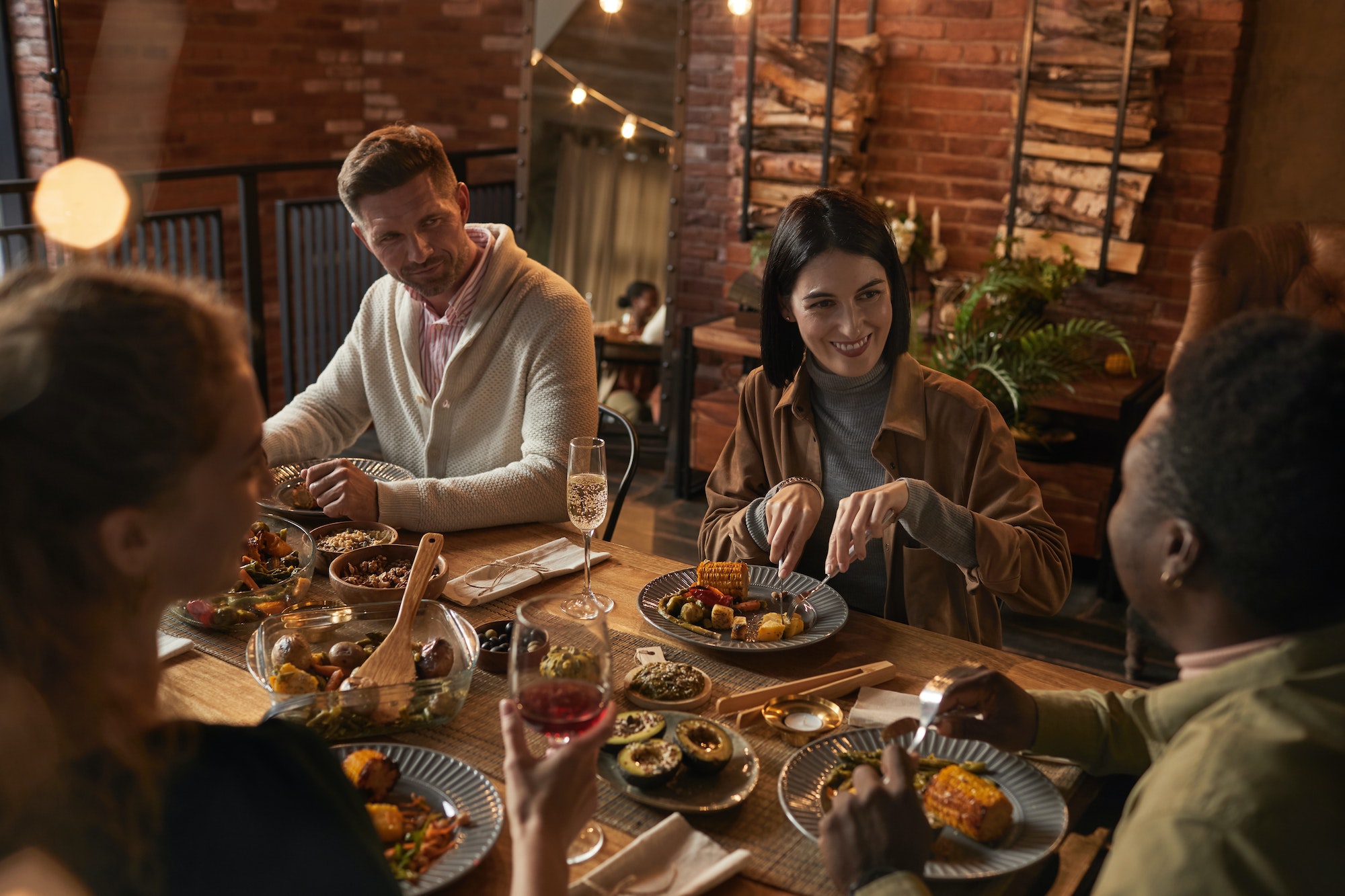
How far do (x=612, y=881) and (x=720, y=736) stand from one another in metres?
0.27

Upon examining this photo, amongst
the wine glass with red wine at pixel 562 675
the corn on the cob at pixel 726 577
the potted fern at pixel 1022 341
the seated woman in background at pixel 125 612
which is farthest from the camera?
the potted fern at pixel 1022 341

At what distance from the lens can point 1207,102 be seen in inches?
150

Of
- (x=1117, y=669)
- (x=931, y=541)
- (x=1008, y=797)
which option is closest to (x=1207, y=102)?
(x=1117, y=669)

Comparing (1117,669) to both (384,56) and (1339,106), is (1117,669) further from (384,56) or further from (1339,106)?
(384,56)

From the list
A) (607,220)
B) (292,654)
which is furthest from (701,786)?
(607,220)

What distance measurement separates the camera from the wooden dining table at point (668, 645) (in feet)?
4.29

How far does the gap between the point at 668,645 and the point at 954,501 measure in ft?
2.16

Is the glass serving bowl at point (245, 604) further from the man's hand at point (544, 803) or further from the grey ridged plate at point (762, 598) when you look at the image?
the man's hand at point (544, 803)

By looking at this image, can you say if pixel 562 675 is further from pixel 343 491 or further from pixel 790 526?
pixel 343 491

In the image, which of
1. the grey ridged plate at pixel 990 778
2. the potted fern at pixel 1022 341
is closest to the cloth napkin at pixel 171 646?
the grey ridged plate at pixel 990 778

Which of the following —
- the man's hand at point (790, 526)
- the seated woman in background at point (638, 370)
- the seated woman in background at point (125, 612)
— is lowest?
the seated woman in background at point (638, 370)

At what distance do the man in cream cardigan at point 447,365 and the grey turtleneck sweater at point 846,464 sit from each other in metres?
0.51

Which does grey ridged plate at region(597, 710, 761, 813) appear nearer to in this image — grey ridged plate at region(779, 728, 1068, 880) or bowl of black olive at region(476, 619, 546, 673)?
grey ridged plate at region(779, 728, 1068, 880)

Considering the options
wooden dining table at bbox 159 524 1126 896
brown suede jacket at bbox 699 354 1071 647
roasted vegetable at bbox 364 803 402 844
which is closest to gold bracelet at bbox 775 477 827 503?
brown suede jacket at bbox 699 354 1071 647
